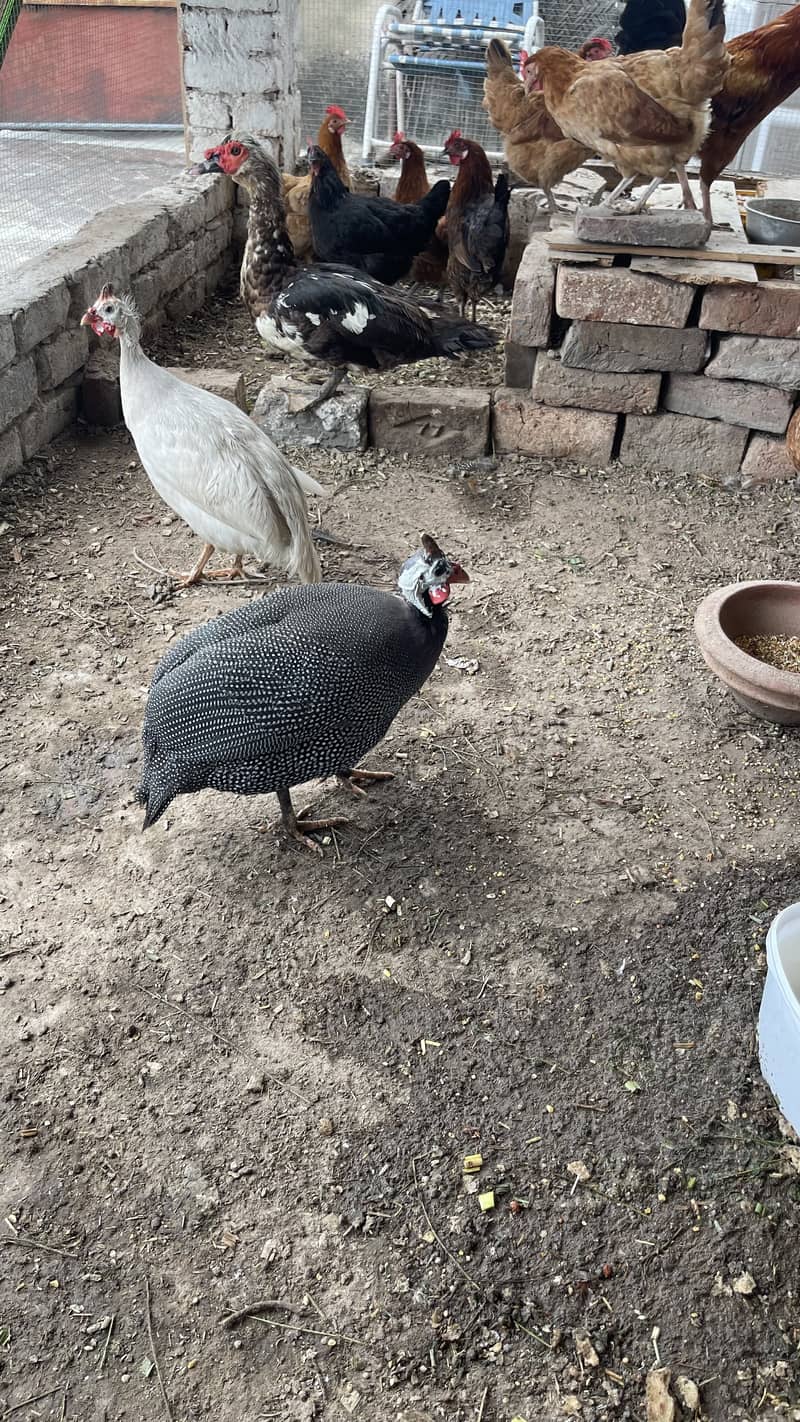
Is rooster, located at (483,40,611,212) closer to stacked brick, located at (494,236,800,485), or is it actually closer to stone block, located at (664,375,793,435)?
stacked brick, located at (494,236,800,485)

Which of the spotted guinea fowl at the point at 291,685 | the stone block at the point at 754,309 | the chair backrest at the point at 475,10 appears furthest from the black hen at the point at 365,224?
the spotted guinea fowl at the point at 291,685

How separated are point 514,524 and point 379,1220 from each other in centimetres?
317

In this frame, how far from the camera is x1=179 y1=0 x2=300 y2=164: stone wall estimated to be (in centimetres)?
615

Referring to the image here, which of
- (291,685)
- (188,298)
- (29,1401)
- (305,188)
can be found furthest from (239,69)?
(29,1401)

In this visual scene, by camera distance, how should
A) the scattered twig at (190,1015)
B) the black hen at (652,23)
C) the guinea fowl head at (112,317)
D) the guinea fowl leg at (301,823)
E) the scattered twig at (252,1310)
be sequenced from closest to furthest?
the scattered twig at (252,1310) < the scattered twig at (190,1015) < the guinea fowl leg at (301,823) < the guinea fowl head at (112,317) < the black hen at (652,23)

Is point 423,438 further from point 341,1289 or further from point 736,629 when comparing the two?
point 341,1289

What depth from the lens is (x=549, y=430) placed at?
4922 millimetres

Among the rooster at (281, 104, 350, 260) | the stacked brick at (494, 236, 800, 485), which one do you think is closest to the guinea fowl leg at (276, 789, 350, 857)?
the stacked brick at (494, 236, 800, 485)

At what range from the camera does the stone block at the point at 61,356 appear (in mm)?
4621

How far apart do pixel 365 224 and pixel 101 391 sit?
1839 mm

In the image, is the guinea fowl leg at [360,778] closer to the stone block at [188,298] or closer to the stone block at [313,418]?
the stone block at [313,418]

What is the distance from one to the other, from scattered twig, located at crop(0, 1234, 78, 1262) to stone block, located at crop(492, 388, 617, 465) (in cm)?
404

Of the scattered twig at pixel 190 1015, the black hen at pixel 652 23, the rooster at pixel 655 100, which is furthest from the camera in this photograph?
the black hen at pixel 652 23

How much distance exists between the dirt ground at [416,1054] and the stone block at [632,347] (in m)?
1.45
